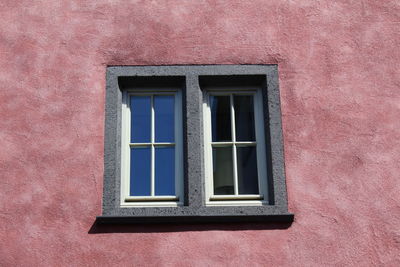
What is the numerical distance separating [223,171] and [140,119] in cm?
109

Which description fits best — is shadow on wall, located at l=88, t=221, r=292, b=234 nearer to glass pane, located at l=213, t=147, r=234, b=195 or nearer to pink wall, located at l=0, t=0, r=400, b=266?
pink wall, located at l=0, t=0, r=400, b=266

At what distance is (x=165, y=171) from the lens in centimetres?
698

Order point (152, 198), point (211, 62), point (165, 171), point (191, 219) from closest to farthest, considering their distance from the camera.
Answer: point (191, 219) < point (152, 198) < point (165, 171) < point (211, 62)

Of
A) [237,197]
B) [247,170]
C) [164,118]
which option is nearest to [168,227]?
[237,197]

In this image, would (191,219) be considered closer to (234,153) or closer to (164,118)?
(234,153)

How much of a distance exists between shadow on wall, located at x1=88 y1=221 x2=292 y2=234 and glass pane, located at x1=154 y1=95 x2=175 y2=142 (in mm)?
1034

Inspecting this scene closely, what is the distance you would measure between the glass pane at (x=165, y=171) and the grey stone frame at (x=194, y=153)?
0.18 metres

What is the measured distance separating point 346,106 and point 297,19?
117cm

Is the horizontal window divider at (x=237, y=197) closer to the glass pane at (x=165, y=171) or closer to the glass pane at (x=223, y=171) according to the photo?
the glass pane at (x=223, y=171)

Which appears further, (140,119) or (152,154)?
(140,119)

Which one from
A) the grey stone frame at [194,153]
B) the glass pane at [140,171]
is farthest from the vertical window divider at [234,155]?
the glass pane at [140,171]

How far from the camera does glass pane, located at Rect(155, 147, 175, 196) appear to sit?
6895 mm

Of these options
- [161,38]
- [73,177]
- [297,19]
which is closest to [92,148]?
[73,177]

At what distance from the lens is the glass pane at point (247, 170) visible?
6934 millimetres
